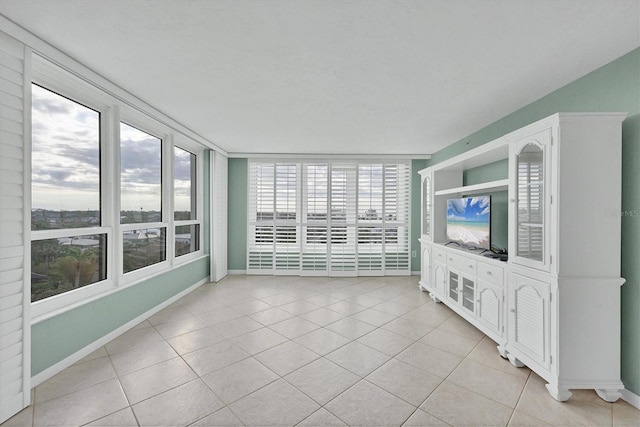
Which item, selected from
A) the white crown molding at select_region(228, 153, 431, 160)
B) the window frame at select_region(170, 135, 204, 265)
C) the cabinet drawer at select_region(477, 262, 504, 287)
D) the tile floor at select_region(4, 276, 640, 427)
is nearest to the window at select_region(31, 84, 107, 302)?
the tile floor at select_region(4, 276, 640, 427)

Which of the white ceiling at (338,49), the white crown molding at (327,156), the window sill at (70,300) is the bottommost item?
the window sill at (70,300)

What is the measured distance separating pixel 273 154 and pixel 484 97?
148 inches

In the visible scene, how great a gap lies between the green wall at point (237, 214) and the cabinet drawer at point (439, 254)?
3617 millimetres

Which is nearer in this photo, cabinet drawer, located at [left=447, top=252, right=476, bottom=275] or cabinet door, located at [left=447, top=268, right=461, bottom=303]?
cabinet drawer, located at [left=447, top=252, right=476, bottom=275]

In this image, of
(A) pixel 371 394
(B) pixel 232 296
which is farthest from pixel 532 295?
(B) pixel 232 296

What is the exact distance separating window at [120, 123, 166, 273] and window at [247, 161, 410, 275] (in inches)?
81.3

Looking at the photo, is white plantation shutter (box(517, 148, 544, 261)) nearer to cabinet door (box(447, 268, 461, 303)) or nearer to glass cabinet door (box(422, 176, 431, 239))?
cabinet door (box(447, 268, 461, 303))

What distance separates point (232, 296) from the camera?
4.24 metres

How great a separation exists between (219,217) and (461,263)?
411 cm

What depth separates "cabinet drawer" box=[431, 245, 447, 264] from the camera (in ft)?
12.4

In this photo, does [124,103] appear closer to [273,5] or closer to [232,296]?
[273,5]

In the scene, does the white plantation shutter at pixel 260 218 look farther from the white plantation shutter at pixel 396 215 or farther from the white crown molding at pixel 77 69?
the white plantation shutter at pixel 396 215

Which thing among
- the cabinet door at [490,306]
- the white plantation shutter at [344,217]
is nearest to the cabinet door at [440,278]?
the cabinet door at [490,306]

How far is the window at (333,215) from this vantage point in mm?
5520
